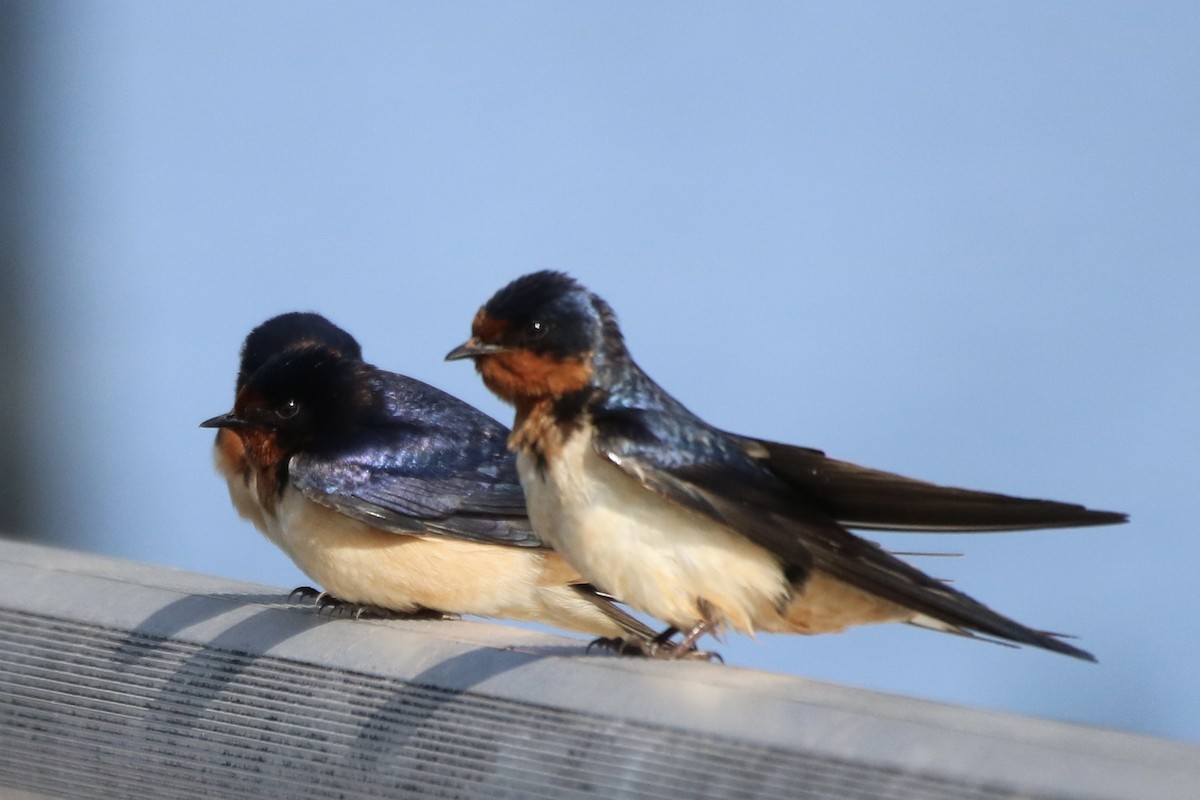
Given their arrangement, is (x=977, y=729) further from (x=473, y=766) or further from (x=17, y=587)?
(x=17, y=587)

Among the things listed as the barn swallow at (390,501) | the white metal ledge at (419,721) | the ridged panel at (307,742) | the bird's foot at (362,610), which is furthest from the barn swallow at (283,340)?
the ridged panel at (307,742)

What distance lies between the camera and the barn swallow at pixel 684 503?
151cm

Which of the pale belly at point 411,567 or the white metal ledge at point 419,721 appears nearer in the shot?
the white metal ledge at point 419,721

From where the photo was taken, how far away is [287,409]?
213cm

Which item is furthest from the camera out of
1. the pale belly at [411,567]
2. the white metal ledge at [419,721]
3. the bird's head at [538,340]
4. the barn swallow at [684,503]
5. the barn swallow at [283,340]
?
the barn swallow at [283,340]

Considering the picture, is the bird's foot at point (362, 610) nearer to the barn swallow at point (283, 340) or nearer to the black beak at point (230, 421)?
the black beak at point (230, 421)

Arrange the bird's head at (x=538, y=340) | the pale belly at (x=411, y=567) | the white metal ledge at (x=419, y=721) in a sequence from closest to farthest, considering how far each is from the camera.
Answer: the white metal ledge at (x=419, y=721) < the bird's head at (x=538, y=340) < the pale belly at (x=411, y=567)

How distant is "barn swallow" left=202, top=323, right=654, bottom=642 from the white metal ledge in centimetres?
30

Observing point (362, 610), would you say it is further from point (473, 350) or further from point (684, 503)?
point (684, 503)

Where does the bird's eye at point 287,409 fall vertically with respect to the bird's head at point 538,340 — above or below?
below

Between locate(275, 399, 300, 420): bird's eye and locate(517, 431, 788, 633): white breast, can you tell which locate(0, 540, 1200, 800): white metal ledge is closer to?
locate(517, 431, 788, 633): white breast

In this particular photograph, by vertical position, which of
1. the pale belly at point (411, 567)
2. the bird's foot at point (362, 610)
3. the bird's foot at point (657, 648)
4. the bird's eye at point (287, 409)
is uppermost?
the bird's eye at point (287, 409)

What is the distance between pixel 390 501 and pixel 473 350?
42 centimetres

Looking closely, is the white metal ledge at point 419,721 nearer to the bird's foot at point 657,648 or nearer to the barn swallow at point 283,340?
the bird's foot at point 657,648
